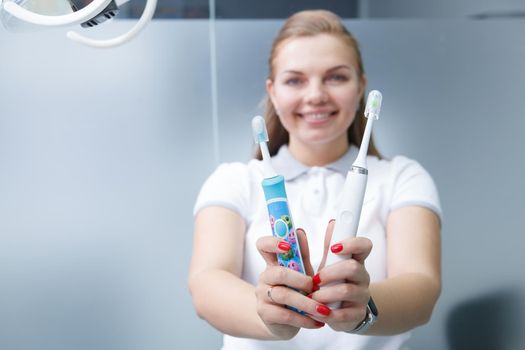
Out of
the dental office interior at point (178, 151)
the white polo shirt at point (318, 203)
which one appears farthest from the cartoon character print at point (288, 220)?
the dental office interior at point (178, 151)

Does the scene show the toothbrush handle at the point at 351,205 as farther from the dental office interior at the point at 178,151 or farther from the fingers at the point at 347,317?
the dental office interior at the point at 178,151

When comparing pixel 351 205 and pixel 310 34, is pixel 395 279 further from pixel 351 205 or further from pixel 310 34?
pixel 310 34

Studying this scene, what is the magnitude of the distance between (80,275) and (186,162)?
0.30 metres

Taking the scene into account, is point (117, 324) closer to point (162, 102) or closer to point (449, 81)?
point (162, 102)

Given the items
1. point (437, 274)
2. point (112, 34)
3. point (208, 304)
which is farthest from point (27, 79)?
point (437, 274)

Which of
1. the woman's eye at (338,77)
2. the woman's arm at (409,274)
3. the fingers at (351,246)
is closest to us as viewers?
the fingers at (351,246)

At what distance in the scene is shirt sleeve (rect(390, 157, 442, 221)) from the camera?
982 mm

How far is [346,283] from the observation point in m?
0.60

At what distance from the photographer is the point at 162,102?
52.4 inches

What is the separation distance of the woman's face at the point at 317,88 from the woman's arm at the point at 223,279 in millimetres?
187

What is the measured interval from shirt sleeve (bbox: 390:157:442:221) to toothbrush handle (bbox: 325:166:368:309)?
0.42 m

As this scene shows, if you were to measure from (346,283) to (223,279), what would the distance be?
29 cm

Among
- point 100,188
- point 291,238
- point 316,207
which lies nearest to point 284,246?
point 291,238

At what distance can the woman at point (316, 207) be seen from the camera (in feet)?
2.73
